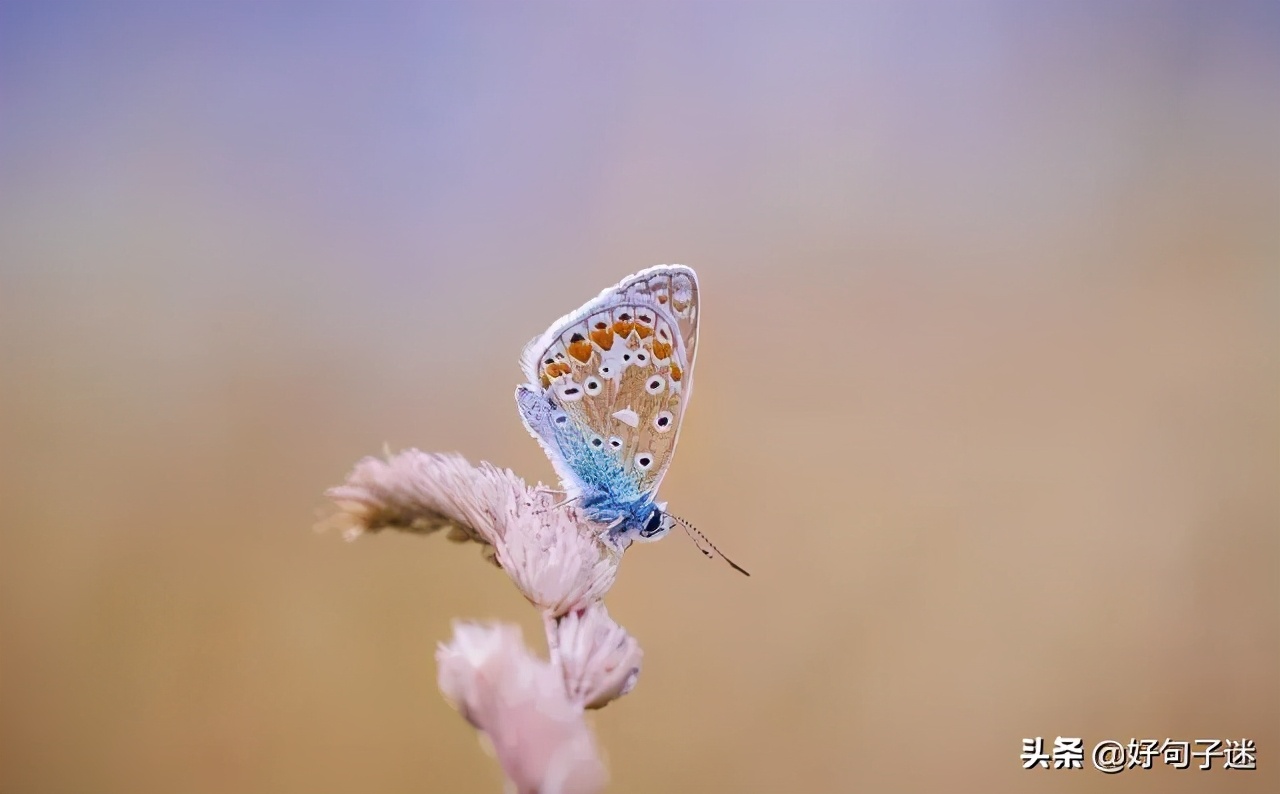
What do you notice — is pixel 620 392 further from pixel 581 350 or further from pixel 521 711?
pixel 521 711

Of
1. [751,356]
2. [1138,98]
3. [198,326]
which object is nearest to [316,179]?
[198,326]

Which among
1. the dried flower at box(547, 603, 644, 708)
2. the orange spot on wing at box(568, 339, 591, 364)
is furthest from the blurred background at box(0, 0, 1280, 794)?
the dried flower at box(547, 603, 644, 708)

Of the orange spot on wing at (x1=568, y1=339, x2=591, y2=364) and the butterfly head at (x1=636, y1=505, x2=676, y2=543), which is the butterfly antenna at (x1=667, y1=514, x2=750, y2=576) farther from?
the orange spot on wing at (x1=568, y1=339, x2=591, y2=364)

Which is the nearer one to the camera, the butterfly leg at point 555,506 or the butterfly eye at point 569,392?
the butterfly leg at point 555,506

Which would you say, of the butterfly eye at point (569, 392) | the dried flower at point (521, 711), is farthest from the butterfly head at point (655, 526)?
the dried flower at point (521, 711)

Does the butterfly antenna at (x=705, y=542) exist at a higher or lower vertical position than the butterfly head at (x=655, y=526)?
lower

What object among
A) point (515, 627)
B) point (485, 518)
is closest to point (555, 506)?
point (485, 518)

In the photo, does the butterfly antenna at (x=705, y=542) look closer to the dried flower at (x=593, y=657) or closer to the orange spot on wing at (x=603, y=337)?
the orange spot on wing at (x=603, y=337)

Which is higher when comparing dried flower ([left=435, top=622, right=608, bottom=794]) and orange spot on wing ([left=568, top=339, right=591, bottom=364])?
orange spot on wing ([left=568, top=339, right=591, bottom=364])
